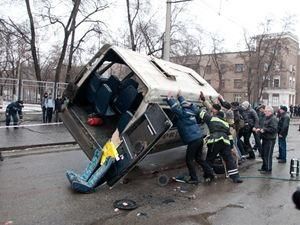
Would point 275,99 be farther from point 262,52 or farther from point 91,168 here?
point 91,168

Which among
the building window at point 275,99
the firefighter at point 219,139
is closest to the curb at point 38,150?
the firefighter at point 219,139

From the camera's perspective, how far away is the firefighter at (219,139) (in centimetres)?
838

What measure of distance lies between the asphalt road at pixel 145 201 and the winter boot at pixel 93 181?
0.12 m

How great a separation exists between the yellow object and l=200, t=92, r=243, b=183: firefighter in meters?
2.05

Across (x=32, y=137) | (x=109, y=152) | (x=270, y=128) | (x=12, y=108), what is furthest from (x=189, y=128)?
(x=12, y=108)

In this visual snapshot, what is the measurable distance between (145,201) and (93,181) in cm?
98

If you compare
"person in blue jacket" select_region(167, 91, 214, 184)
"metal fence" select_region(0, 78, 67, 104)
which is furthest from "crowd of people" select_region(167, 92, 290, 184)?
"metal fence" select_region(0, 78, 67, 104)

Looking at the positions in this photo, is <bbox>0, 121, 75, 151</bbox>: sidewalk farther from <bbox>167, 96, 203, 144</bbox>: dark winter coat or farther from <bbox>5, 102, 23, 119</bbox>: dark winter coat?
<bbox>167, 96, 203, 144</bbox>: dark winter coat

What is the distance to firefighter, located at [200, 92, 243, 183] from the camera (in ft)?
27.5

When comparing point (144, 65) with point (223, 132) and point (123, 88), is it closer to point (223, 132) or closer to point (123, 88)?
point (123, 88)

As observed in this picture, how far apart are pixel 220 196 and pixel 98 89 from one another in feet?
10.2

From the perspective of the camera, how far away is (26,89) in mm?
22141

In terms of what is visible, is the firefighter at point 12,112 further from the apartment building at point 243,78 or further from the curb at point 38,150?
the apartment building at point 243,78

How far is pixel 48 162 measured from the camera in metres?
10.2
